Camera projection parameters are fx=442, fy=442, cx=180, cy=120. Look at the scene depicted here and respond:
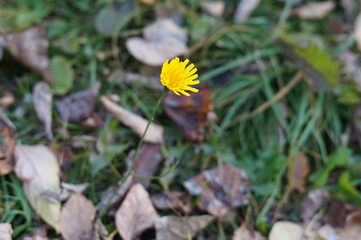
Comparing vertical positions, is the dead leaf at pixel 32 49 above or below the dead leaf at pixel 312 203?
above

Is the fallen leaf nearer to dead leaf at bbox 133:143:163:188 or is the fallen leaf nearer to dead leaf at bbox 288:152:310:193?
dead leaf at bbox 288:152:310:193

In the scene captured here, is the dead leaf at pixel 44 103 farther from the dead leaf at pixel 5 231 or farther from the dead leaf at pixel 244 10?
the dead leaf at pixel 244 10

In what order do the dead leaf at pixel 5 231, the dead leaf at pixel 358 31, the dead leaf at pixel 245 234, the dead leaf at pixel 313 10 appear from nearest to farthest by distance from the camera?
the dead leaf at pixel 5 231
the dead leaf at pixel 245 234
the dead leaf at pixel 358 31
the dead leaf at pixel 313 10

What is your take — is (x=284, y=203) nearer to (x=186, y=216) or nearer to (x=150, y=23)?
(x=186, y=216)

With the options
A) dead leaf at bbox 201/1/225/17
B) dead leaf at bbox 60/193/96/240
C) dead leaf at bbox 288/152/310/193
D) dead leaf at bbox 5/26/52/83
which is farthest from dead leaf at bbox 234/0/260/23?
dead leaf at bbox 60/193/96/240

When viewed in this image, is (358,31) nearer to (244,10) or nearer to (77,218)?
(244,10)

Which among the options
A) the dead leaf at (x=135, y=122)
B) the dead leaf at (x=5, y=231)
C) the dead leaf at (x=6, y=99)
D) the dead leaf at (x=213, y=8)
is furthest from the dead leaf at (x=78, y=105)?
the dead leaf at (x=213, y=8)

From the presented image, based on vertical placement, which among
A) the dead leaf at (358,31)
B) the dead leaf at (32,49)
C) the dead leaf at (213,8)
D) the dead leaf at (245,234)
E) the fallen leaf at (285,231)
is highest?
the dead leaf at (213,8)

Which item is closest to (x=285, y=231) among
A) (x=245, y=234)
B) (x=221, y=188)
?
(x=245, y=234)
